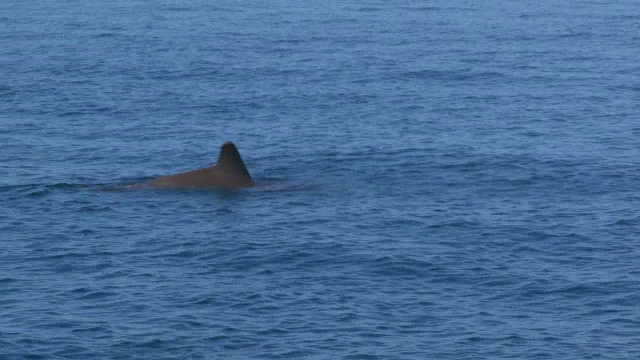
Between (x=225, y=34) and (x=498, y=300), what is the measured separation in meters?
41.2

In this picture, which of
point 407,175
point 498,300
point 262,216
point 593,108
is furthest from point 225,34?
point 498,300

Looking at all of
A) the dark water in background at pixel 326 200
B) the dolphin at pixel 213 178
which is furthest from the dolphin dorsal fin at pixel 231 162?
the dark water in background at pixel 326 200

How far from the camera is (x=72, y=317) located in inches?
910

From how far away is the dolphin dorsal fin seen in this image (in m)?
32.3

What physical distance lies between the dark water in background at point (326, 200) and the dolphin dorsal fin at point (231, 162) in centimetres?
72

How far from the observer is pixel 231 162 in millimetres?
32531

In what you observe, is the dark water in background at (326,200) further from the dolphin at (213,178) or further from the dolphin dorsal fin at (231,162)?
the dolphin dorsal fin at (231,162)

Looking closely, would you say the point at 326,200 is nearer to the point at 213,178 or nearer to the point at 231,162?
the point at 231,162

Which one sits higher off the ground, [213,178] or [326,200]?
[213,178]

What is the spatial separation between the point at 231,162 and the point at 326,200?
2500 millimetres

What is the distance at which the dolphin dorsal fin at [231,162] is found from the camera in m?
32.3

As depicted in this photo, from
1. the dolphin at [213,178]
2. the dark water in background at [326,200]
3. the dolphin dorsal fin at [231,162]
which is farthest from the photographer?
the dolphin at [213,178]

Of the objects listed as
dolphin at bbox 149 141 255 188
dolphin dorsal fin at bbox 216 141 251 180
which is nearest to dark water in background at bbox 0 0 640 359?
dolphin at bbox 149 141 255 188

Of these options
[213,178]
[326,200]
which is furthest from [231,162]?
[326,200]
